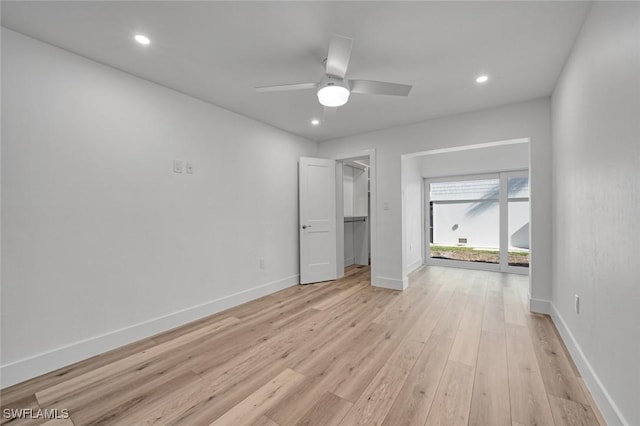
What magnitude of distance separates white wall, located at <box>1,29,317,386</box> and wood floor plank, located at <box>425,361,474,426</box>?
2417 millimetres

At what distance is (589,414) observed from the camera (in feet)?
4.55

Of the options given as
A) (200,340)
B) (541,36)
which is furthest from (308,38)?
(200,340)

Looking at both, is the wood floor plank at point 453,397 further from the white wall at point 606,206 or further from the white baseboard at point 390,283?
the white baseboard at point 390,283

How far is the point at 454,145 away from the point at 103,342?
4.38m

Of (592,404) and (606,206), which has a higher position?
(606,206)

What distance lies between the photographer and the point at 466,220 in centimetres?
516

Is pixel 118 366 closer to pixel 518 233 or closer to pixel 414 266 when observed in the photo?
pixel 414 266

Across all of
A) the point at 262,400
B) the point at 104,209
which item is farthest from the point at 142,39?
the point at 262,400

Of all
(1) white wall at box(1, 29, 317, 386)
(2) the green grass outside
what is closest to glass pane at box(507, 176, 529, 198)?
(2) the green grass outside

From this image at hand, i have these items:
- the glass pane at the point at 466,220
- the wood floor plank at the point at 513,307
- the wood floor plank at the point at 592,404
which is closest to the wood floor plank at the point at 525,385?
the wood floor plank at the point at 592,404

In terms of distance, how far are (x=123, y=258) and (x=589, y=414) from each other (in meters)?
3.49

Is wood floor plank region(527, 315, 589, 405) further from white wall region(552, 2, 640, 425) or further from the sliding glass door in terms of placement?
the sliding glass door

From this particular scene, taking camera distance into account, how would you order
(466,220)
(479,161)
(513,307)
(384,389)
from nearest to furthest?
1. (384,389)
2. (513,307)
3. (479,161)
4. (466,220)

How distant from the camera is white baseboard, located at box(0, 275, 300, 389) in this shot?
5.66 ft
